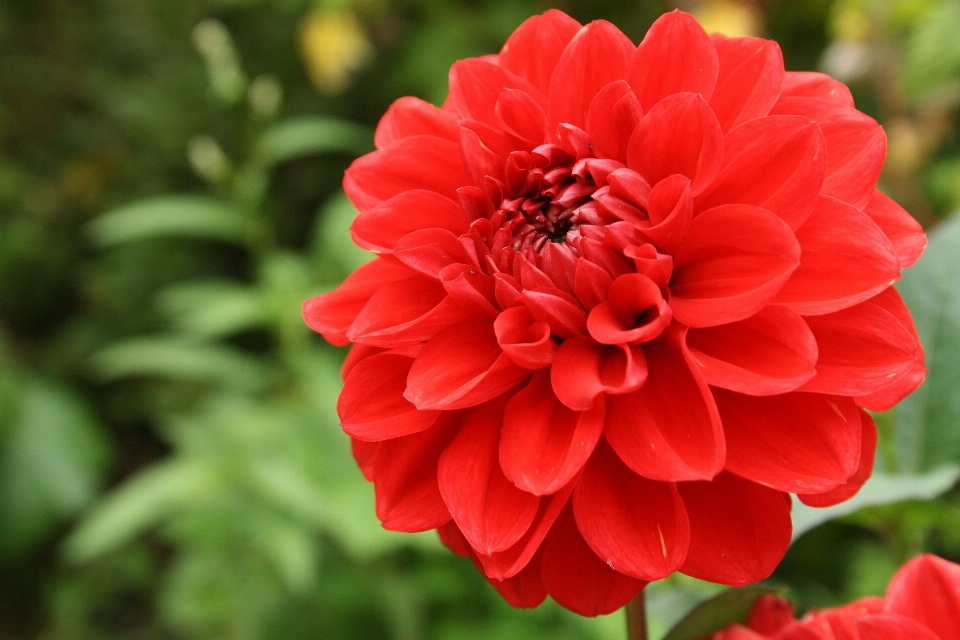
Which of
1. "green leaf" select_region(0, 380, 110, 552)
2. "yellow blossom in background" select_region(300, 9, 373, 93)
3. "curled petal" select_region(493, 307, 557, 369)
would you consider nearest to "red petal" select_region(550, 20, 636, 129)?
"curled petal" select_region(493, 307, 557, 369)

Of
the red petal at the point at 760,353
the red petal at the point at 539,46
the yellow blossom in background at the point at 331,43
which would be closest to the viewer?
the red petal at the point at 760,353

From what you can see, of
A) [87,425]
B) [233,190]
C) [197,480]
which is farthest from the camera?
[87,425]

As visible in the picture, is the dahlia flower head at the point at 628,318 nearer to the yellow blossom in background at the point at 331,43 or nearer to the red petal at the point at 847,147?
the red petal at the point at 847,147

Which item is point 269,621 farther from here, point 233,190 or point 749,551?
point 749,551

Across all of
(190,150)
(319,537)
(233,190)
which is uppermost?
(233,190)

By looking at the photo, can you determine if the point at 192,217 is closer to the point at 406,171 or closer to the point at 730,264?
the point at 406,171

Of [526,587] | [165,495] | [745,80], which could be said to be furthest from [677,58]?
[165,495]

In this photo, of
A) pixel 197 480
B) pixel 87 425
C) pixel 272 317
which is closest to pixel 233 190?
pixel 272 317

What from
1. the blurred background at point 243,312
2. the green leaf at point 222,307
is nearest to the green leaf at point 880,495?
the blurred background at point 243,312
